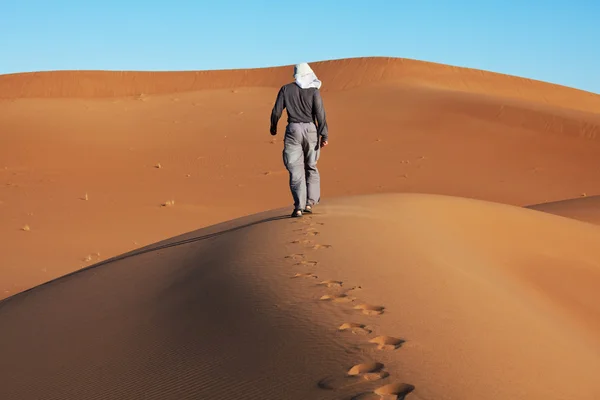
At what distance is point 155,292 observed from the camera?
6.43 m

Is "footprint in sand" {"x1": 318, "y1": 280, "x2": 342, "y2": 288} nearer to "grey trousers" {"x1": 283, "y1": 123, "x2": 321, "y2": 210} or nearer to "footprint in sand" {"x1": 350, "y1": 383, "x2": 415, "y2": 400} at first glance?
"footprint in sand" {"x1": 350, "y1": 383, "x2": 415, "y2": 400}

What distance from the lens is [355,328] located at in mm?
4340

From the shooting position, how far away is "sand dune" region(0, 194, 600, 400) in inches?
150

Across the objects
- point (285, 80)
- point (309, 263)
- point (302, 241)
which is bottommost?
point (309, 263)

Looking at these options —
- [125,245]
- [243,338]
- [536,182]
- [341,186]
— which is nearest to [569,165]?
[536,182]

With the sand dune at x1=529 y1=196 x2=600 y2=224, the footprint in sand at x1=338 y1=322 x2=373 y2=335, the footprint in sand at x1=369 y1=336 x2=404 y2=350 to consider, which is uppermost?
the sand dune at x1=529 y1=196 x2=600 y2=224

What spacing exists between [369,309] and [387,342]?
0.64m

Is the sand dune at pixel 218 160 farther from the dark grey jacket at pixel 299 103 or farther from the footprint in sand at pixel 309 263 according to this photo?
the footprint in sand at pixel 309 263

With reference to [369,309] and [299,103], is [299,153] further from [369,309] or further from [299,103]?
[369,309]

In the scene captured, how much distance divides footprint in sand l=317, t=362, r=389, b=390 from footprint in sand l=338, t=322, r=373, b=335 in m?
0.47

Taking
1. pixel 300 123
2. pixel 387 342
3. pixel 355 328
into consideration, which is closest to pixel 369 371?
pixel 387 342

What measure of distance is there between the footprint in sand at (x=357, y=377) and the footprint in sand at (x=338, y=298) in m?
1.15

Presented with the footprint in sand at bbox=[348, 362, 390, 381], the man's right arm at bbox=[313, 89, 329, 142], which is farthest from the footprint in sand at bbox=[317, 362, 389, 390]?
the man's right arm at bbox=[313, 89, 329, 142]

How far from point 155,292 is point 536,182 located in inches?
733
